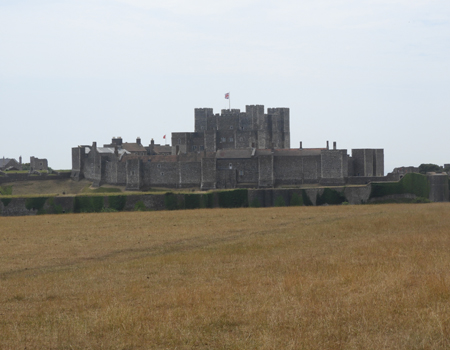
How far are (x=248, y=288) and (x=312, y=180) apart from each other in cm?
5258

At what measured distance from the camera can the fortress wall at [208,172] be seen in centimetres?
6606

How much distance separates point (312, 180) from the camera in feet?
215

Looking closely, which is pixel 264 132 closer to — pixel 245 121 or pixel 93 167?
pixel 245 121

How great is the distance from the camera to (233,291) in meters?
13.5

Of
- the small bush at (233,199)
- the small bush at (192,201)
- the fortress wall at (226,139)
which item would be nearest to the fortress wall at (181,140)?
the fortress wall at (226,139)

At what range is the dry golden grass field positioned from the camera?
9.98 meters

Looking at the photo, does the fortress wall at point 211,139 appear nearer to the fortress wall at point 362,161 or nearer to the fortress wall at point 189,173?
the fortress wall at point 189,173

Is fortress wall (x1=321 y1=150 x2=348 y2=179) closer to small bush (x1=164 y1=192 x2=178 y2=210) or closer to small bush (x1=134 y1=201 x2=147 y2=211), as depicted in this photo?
small bush (x1=164 y1=192 x2=178 y2=210)

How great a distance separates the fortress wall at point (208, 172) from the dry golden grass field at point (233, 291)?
3964 cm

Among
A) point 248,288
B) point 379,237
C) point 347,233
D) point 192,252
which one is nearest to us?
point 248,288

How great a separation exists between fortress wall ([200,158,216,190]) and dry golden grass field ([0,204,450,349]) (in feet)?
130

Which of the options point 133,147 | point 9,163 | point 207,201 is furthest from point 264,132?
point 9,163

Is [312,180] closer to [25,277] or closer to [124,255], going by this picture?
[124,255]

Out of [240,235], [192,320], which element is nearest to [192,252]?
[240,235]
